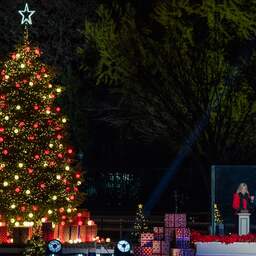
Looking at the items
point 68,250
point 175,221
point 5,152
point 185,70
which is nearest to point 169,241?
point 175,221

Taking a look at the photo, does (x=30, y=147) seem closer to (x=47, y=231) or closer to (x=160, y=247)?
(x=47, y=231)

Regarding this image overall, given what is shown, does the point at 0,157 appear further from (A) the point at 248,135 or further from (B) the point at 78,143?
(B) the point at 78,143

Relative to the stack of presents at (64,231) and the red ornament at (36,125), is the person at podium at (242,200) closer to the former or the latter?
the stack of presents at (64,231)

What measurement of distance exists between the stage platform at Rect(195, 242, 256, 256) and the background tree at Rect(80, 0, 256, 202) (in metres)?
11.1

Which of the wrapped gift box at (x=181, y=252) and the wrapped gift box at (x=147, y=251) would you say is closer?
the wrapped gift box at (x=181, y=252)

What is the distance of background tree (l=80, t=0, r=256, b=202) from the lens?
33.0 m

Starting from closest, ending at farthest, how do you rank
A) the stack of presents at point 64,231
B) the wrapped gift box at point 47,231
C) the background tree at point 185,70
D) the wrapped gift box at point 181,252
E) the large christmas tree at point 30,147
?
1. the wrapped gift box at point 181,252
2. the stack of presents at point 64,231
3. the wrapped gift box at point 47,231
4. the large christmas tree at point 30,147
5. the background tree at point 185,70

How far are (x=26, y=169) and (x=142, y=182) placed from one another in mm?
19701

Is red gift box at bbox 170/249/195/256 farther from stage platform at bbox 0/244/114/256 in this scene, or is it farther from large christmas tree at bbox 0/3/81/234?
large christmas tree at bbox 0/3/81/234

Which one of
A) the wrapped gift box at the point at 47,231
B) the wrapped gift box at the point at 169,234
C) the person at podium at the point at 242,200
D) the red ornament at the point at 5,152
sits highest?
the red ornament at the point at 5,152

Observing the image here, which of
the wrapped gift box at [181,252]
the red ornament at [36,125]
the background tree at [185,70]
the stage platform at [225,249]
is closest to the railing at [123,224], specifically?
the background tree at [185,70]

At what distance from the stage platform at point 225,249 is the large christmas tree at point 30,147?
5002mm

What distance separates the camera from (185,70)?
34219 millimetres

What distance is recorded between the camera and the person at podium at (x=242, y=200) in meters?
25.7
